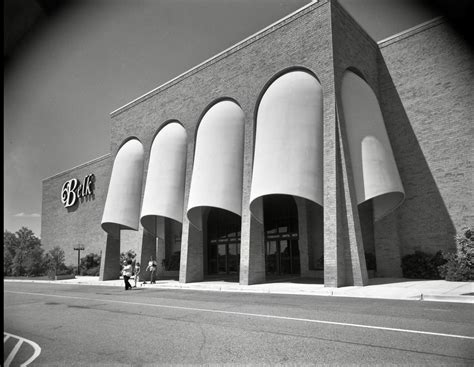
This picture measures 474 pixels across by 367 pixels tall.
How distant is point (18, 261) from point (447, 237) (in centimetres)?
3464

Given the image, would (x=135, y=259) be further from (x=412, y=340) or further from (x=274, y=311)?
(x=412, y=340)

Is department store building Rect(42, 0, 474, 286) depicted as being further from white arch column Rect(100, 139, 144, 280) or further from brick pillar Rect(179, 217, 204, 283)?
white arch column Rect(100, 139, 144, 280)

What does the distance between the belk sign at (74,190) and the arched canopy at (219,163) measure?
22.5 meters

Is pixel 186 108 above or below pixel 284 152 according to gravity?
above

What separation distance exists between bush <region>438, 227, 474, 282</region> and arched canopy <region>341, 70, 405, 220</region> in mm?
3113

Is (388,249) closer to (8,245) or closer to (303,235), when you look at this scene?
(303,235)

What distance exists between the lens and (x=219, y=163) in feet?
71.5

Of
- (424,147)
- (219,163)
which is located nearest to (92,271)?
(219,163)

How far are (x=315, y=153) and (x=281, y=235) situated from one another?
28.9 feet

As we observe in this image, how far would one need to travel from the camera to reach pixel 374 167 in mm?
18781

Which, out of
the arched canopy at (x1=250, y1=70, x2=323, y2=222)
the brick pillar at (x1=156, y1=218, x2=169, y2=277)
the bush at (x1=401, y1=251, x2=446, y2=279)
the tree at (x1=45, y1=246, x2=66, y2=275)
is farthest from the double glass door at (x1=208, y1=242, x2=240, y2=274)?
the tree at (x1=45, y1=246, x2=66, y2=275)

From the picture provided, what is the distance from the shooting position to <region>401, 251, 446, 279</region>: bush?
61.8 feet

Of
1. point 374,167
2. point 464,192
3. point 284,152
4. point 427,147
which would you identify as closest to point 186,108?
point 284,152

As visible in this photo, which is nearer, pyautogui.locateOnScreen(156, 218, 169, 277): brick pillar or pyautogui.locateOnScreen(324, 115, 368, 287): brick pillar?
pyautogui.locateOnScreen(324, 115, 368, 287): brick pillar
